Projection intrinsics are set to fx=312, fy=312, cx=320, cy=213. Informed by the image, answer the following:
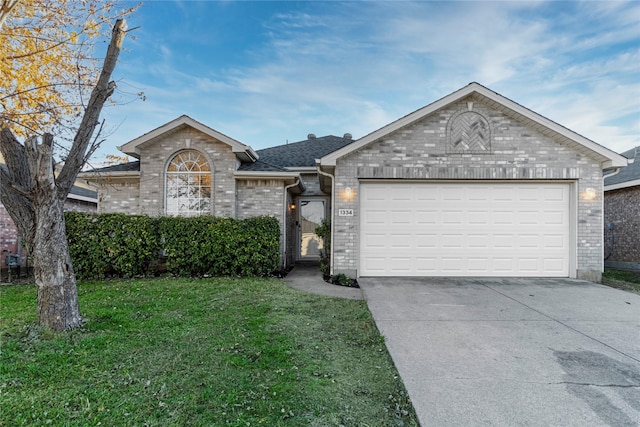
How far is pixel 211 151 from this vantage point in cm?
961

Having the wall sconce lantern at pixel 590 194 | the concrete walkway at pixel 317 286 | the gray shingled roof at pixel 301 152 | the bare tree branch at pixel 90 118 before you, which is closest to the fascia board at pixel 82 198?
the gray shingled roof at pixel 301 152

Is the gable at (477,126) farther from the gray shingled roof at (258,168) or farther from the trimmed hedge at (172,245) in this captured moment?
A: the trimmed hedge at (172,245)

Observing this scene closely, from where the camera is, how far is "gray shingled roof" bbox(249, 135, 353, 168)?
40.6 ft

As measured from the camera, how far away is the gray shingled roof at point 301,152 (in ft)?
40.6

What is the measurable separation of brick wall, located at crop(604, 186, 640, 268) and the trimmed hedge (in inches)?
463

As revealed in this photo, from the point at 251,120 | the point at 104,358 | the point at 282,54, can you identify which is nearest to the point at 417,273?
the point at 104,358

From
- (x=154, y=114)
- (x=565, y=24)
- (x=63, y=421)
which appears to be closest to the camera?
(x=63, y=421)

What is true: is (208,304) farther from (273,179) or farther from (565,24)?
(565,24)

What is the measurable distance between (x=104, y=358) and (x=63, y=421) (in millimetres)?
1124

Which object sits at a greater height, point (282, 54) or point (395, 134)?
point (282, 54)

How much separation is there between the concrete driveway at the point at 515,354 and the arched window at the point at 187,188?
6226 mm

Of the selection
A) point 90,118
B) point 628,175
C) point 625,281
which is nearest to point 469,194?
point 625,281

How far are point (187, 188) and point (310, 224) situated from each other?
4.82 metres

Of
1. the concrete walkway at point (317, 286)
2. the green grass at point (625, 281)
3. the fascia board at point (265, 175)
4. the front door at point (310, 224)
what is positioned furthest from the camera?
the front door at point (310, 224)
